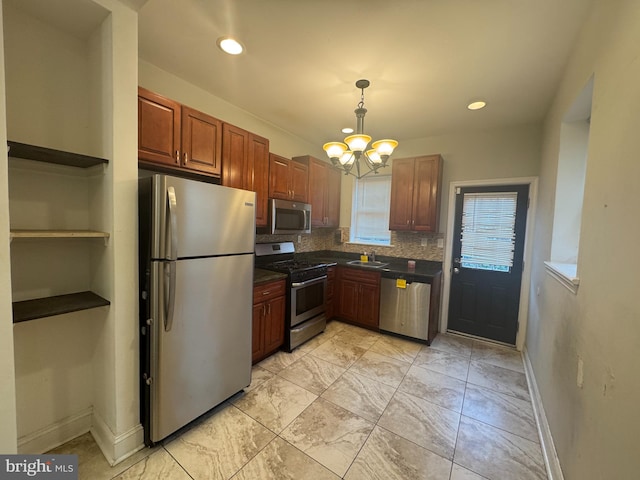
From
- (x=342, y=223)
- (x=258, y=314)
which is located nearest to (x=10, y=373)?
(x=258, y=314)

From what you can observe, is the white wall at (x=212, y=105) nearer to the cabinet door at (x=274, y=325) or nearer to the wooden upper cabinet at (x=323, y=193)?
the wooden upper cabinet at (x=323, y=193)

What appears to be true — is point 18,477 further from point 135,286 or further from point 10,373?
point 135,286

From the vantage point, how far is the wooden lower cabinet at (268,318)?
2.49m

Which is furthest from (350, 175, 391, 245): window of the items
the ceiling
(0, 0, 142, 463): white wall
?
(0, 0, 142, 463): white wall

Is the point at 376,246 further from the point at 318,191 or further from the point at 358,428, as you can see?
the point at 358,428

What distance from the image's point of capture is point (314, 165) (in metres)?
3.66

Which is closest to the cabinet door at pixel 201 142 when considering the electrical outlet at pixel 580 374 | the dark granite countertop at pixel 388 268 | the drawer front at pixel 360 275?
the dark granite countertop at pixel 388 268

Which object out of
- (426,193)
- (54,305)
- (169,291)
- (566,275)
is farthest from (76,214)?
(426,193)

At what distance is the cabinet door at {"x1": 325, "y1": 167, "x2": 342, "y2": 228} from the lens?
13.3 feet

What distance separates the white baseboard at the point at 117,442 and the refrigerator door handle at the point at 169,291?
2.28ft

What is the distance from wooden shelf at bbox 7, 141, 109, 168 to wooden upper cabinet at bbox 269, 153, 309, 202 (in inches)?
66.0

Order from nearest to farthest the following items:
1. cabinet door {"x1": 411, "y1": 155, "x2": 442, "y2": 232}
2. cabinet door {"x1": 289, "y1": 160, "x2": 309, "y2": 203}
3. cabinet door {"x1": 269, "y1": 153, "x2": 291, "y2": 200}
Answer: cabinet door {"x1": 269, "y1": 153, "x2": 291, "y2": 200}, cabinet door {"x1": 289, "y1": 160, "x2": 309, "y2": 203}, cabinet door {"x1": 411, "y1": 155, "x2": 442, "y2": 232}

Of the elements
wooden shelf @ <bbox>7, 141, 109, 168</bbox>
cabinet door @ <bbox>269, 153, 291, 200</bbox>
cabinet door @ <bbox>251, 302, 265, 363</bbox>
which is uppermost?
cabinet door @ <bbox>269, 153, 291, 200</bbox>

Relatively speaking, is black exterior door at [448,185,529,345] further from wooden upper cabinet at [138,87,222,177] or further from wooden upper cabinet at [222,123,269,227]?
wooden upper cabinet at [138,87,222,177]
